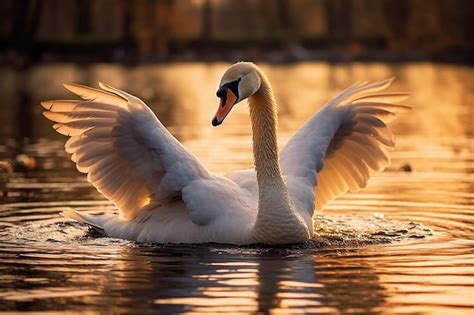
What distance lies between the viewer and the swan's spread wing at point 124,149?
466 inches

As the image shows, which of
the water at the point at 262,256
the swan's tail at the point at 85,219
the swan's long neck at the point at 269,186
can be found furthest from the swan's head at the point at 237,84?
the swan's tail at the point at 85,219

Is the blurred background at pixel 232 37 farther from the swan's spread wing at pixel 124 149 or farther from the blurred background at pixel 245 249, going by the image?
the swan's spread wing at pixel 124 149

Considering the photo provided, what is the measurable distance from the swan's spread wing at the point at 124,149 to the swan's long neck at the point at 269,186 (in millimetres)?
630

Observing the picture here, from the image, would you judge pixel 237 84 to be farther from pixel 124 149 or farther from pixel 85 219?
pixel 85 219

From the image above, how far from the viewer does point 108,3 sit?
3440 inches

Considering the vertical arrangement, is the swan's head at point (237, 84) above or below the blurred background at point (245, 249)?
above

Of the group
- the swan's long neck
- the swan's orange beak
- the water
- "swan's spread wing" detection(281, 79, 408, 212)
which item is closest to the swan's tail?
the water

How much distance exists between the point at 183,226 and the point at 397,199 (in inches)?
176

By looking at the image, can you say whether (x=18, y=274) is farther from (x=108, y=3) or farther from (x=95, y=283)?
(x=108, y=3)

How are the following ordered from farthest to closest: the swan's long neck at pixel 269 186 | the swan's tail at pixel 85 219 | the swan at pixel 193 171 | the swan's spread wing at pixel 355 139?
1. the swan's spread wing at pixel 355 139
2. the swan's tail at pixel 85 219
3. the swan at pixel 193 171
4. the swan's long neck at pixel 269 186

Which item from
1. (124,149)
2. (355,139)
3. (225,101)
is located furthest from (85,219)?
(355,139)

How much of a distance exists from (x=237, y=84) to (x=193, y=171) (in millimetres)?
943

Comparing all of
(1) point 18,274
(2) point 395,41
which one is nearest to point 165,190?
(1) point 18,274

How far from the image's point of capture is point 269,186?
37.8 feet
